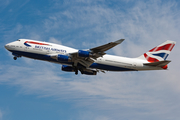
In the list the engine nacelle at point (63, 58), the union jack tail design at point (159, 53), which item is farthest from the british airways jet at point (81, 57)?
the union jack tail design at point (159, 53)

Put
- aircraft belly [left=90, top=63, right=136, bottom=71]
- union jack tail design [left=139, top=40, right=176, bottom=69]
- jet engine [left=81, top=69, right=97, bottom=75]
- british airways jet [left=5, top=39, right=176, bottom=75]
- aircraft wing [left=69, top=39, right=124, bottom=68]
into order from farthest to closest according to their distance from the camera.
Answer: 1. union jack tail design [left=139, top=40, right=176, bottom=69]
2. jet engine [left=81, top=69, right=97, bottom=75]
3. aircraft belly [left=90, top=63, right=136, bottom=71]
4. british airways jet [left=5, top=39, right=176, bottom=75]
5. aircraft wing [left=69, top=39, right=124, bottom=68]

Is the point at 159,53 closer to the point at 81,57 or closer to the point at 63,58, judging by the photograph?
the point at 81,57

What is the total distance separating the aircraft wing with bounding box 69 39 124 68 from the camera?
32.1 metres

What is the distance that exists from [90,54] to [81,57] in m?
1.74

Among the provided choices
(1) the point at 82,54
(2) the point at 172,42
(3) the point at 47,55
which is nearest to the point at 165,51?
(2) the point at 172,42

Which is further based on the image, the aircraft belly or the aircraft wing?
the aircraft belly

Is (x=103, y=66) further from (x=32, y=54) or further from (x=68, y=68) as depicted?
(x=32, y=54)

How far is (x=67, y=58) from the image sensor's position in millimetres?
34812

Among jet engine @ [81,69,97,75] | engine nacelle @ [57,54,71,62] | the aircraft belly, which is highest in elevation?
engine nacelle @ [57,54,71,62]

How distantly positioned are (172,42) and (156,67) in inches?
296

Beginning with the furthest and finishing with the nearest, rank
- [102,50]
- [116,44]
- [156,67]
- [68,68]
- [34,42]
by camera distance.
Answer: [68,68], [156,67], [34,42], [102,50], [116,44]

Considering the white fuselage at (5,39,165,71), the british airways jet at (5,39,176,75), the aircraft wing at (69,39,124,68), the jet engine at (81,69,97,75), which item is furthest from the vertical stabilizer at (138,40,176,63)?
the aircraft wing at (69,39,124,68)

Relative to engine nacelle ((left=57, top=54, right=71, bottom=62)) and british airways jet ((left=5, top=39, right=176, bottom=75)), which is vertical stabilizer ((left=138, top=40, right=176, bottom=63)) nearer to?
british airways jet ((left=5, top=39, right=176, bottom=75))

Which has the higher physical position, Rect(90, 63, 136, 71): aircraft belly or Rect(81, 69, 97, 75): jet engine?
Rect(90, 63, 136, 71): aircraft belly
